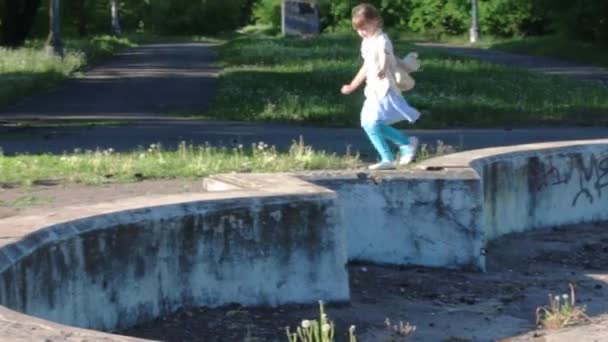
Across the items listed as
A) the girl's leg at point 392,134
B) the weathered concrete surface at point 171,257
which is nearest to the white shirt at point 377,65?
the girl's leg at point 392,134

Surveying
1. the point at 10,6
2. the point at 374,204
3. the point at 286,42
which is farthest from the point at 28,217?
the point at 286,42

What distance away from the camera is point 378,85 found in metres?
11.8

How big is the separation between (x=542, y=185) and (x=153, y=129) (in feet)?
28.3

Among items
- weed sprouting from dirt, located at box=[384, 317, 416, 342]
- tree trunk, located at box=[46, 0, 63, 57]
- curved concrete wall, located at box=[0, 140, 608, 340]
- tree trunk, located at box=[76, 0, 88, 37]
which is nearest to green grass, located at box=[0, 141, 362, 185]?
curved concrete wall, located at box=[0, 140, 608, 340]

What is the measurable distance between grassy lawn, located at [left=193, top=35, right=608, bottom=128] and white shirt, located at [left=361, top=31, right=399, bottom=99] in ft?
34.3

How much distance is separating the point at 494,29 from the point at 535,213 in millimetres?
59306

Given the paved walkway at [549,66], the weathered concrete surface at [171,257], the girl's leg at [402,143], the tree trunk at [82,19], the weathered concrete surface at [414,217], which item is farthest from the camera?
the tree trunk at [82,19]

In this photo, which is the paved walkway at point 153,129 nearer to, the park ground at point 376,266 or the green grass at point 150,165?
the park ground at point 376,266

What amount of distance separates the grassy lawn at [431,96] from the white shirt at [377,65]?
1046 centimetres

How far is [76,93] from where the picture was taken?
99.8ft

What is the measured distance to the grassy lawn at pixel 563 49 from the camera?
1860 inches

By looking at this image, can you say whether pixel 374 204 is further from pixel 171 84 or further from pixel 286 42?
pixel 286 42

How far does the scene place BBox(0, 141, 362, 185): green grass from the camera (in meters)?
12.9

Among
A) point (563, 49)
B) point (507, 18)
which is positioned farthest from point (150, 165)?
point (507, 18)
